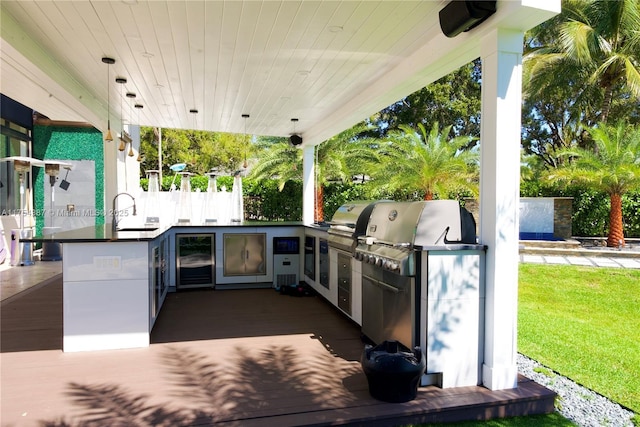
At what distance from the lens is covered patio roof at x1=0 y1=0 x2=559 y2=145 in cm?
359

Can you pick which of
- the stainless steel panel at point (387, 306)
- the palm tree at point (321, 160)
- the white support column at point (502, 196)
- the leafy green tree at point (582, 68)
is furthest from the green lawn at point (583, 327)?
the palm tree at point (321, 160)

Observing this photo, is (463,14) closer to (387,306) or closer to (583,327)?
(387,306)

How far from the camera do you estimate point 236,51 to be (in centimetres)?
455

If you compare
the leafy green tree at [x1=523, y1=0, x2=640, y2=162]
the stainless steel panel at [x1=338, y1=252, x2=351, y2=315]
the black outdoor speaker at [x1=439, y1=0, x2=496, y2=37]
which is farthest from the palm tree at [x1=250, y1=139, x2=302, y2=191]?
the black outdoor speaker at [x1=439, y1=0, x2=496, y2=37]

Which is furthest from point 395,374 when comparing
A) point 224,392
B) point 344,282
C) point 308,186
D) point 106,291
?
point 308,186

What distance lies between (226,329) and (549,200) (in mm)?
10695

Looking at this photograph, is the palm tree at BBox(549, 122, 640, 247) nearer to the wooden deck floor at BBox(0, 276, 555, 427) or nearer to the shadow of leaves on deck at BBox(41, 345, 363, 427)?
the wooden deck floor at BBox(0, 276, 555, 427)

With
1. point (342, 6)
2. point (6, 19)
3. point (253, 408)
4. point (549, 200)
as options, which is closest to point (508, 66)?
point (342, 6)

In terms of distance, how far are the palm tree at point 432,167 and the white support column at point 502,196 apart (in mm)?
8664

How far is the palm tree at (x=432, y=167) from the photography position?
39.1ft

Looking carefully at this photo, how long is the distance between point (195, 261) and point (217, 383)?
4.21 m

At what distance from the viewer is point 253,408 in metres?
3.02

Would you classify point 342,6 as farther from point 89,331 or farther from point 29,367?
point 29,367

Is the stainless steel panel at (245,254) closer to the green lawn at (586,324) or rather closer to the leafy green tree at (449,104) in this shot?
the green lawn at (586,324)
